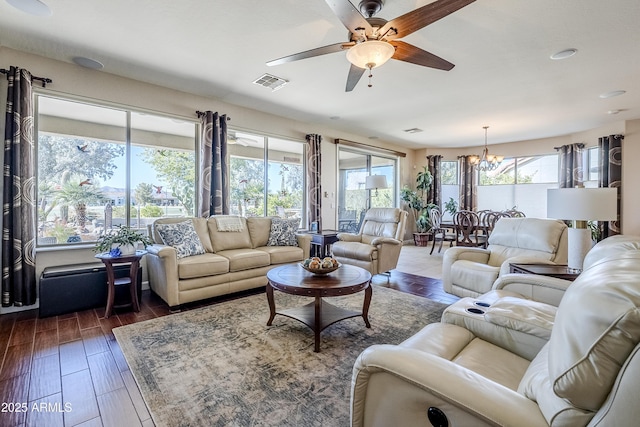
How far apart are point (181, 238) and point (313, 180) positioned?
2.90 meters

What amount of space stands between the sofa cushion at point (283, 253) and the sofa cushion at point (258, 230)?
147mm

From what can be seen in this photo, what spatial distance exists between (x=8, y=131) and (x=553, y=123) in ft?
27.5

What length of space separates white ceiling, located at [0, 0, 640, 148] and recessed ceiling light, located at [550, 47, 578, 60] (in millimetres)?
79

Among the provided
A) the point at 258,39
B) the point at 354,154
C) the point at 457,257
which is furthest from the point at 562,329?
the point at 354,154

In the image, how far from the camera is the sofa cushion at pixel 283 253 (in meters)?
4.01

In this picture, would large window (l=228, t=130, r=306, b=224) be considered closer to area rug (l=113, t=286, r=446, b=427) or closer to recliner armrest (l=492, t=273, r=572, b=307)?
area rug (l=113, t=286, r=446, b=427)

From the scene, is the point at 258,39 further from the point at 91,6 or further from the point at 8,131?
the point at 8,131

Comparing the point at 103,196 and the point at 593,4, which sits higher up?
the point at 593,4

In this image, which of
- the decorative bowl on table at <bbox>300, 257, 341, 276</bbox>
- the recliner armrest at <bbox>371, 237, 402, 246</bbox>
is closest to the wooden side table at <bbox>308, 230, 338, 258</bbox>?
the recliner armrest at <bbox>371, 237, 402, 246</bbox>

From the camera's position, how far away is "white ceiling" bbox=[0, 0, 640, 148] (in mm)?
2449

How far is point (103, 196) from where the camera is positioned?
3.76m

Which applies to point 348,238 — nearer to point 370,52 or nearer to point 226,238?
point 226,238

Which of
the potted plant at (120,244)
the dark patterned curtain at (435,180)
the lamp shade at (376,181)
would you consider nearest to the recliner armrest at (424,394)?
the potted plant at (120,244)

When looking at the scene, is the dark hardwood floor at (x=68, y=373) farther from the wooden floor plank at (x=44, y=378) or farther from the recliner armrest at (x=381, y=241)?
the recliner armrest at (x=381, y=241)
